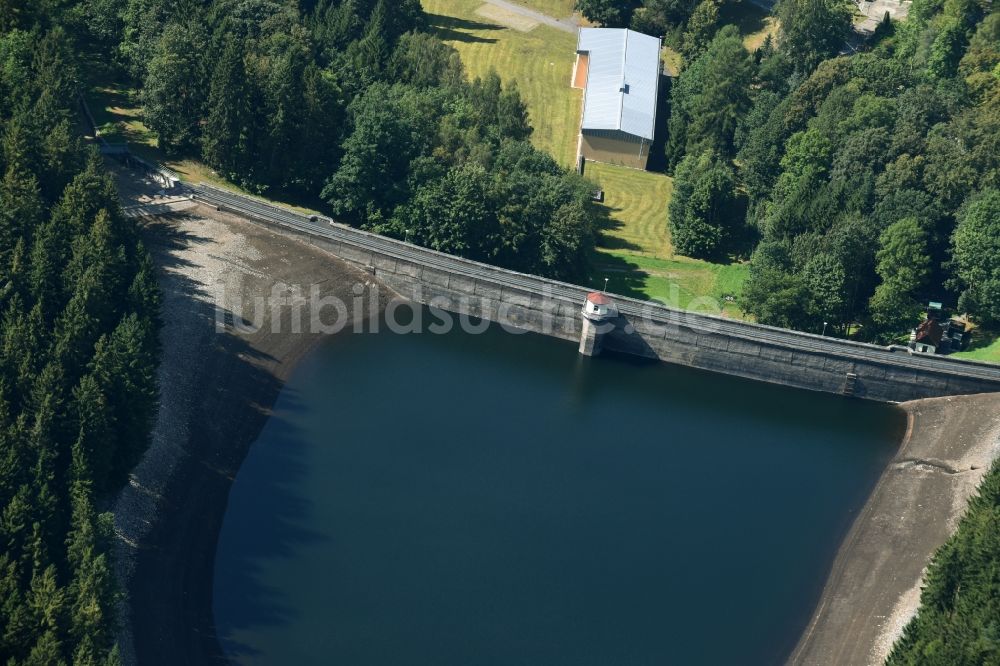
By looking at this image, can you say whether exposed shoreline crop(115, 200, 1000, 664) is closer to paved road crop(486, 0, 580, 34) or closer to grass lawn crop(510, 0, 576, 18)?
paved road crop(486, 0, 580, 34)

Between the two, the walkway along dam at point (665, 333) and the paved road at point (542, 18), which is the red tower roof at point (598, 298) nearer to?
the walkway along dam at point (665, 333)

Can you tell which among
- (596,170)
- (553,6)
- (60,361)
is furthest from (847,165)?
(60,361)

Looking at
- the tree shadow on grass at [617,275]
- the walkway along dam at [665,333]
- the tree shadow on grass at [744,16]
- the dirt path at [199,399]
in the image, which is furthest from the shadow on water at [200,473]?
the tree shadow on grass at [744,16]

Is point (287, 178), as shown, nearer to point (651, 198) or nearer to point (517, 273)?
point (517, 273)

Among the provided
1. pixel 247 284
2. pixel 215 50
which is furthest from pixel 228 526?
pixel 215 50

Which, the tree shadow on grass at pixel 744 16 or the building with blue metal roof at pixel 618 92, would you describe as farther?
the tree shadow on grass at pixel 744 16

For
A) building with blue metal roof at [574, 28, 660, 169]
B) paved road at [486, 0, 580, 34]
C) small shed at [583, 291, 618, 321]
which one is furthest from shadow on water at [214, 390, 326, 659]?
paved road at [486, 0, 580, 34]
